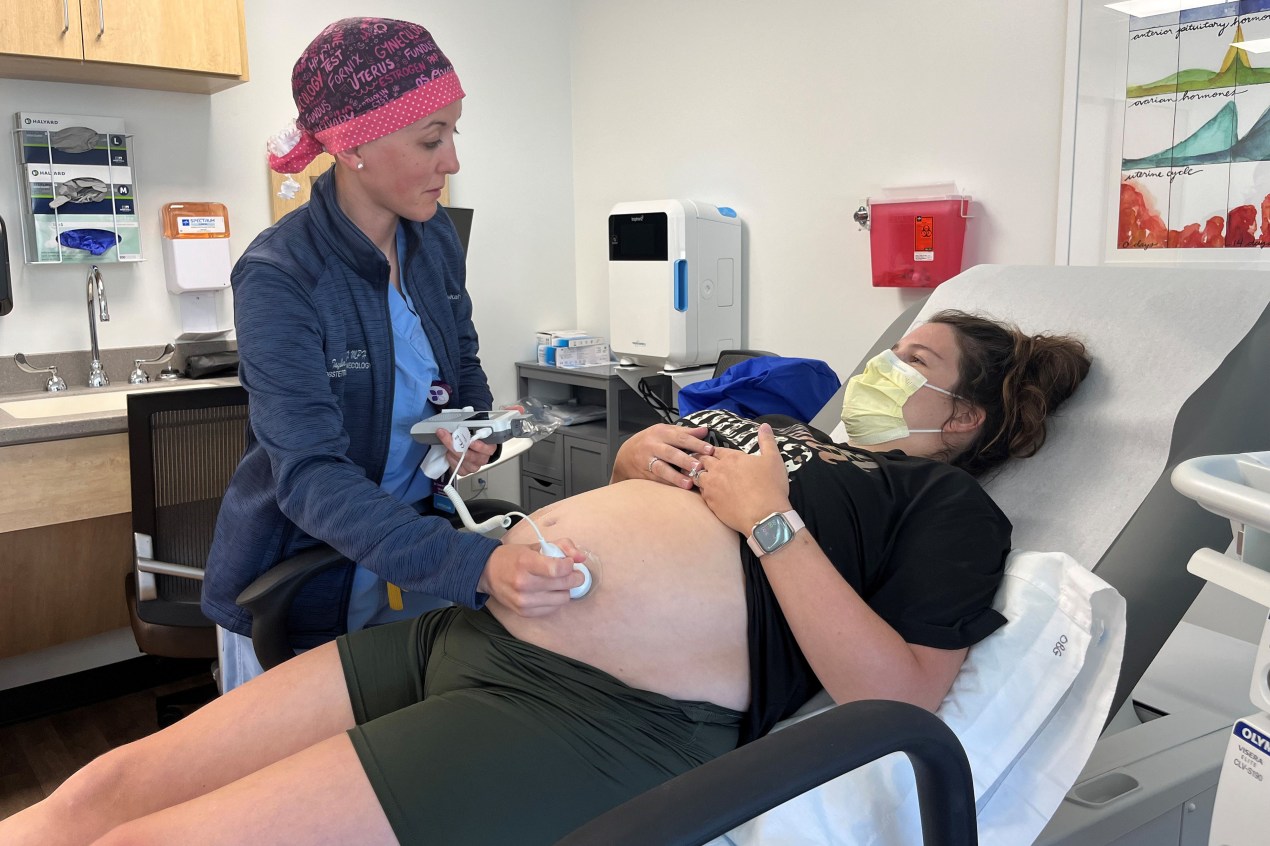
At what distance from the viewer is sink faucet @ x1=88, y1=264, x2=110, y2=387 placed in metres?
2.83

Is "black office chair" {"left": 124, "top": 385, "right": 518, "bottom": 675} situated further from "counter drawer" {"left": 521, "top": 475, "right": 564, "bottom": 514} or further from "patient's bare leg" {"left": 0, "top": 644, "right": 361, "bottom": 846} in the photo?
"counter drawer" {"left": 521, "top": 475, "right": 564, "bottom": 514}

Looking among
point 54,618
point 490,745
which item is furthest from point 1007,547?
point 54,618

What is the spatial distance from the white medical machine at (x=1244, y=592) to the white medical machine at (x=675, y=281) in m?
2.38

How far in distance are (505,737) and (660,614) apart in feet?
0.79

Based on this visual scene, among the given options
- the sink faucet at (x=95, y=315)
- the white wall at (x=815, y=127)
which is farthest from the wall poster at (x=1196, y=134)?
the sink faucet at (x=95, y=315)

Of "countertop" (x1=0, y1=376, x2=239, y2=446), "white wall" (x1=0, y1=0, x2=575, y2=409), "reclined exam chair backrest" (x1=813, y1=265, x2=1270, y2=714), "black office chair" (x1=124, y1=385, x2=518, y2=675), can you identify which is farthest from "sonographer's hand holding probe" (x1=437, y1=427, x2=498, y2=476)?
"white wall" (x1=0, y1=0, x2=575, y2=409)

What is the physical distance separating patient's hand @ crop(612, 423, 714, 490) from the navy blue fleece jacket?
295 millimetres

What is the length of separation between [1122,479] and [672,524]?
0.65 m

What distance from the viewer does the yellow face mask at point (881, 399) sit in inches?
57.9

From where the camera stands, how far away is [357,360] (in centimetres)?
144

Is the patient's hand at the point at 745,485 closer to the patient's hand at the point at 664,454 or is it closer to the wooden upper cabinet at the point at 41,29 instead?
the patient's hand at the point at 664,454

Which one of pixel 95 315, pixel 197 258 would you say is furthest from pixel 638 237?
pixel 95 315

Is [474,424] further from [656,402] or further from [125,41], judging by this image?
[125,41]

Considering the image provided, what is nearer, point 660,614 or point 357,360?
point 660,614
